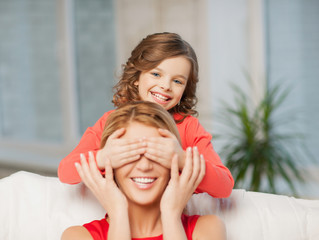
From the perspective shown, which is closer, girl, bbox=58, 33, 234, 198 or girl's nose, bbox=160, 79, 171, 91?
girl, bbox=58, 33, 234, 198

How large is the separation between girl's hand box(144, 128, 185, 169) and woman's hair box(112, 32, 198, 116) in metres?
0.40

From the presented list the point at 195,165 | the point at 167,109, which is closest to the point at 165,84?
the point at 167,109

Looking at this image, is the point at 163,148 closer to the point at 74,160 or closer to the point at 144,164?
the point at 144,164

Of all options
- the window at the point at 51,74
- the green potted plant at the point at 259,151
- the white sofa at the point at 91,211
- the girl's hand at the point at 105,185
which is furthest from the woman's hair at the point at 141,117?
the window at the point at 51,74

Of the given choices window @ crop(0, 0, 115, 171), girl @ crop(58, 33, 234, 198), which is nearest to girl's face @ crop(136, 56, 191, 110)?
girl @ crop(58, 33, 234, 198)

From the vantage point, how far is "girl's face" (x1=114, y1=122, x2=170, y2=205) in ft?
3.85

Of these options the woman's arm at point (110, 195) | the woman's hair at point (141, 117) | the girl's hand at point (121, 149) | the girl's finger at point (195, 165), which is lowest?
the woman's arm at point (110, 195)

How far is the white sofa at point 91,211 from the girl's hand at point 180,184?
0.38 meters

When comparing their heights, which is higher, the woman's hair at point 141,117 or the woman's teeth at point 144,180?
the woman's hair at point 141,117

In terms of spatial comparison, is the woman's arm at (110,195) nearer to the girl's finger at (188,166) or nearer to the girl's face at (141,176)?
the girl's face at (141,176)

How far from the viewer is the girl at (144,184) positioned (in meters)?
1.18

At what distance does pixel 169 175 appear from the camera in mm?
1232

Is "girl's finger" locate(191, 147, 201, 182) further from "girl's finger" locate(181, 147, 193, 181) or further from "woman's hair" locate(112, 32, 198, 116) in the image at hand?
"woman's hair" locate(112, 32, 198, 116)

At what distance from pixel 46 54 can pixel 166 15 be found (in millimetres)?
1585
